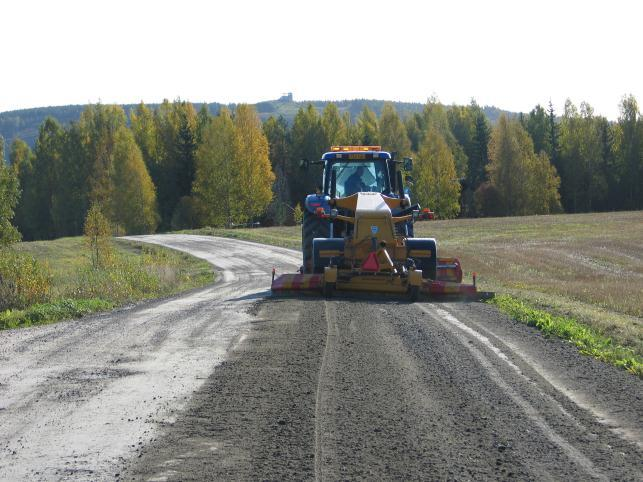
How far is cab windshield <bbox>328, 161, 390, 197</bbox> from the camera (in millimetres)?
18000

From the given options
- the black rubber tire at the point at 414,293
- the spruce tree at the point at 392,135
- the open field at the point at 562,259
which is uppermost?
the spruce tree at the point at 392,135

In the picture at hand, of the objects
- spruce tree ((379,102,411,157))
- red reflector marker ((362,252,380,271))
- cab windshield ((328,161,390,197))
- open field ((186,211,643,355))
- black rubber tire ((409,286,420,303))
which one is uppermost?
spruce tree ((379,102,411,157))

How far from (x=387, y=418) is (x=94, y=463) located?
2.40 metres

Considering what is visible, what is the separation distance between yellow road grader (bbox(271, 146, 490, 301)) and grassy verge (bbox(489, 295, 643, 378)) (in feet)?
5.93

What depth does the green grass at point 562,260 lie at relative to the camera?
48.6 ft

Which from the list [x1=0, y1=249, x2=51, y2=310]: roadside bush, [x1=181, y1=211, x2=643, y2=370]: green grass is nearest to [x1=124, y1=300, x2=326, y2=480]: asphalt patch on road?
[x1=181, y1=211, x2=643, y2=370]: green grass

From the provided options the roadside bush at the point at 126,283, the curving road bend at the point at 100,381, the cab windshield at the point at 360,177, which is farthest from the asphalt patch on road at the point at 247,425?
the roadside bush at the point at 126,283

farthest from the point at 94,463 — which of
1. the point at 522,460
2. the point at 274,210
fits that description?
the point at 274,210

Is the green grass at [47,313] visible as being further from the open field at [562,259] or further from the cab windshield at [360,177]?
the open field at [562,259]

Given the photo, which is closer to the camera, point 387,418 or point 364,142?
point 387,418

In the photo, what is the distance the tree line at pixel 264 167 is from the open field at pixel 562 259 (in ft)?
37.6

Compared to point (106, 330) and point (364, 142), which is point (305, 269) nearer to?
point (106, 330)

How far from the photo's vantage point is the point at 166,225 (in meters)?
80.1

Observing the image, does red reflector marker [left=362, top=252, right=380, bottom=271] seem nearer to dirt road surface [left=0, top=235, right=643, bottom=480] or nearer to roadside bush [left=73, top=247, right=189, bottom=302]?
dirt road surface [left=0, top=235, right=643, bottom=480]
